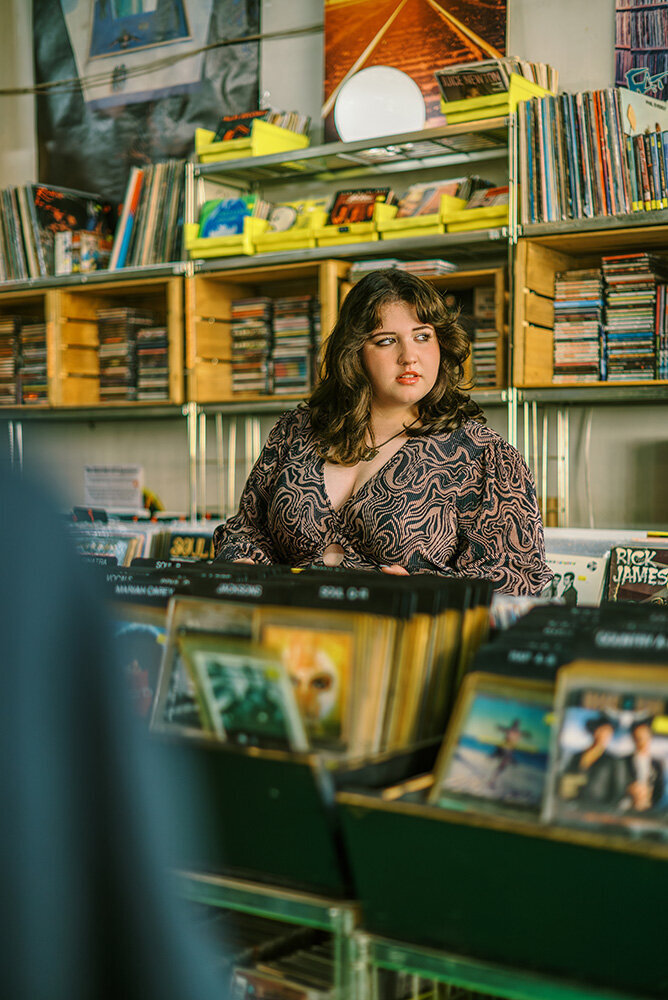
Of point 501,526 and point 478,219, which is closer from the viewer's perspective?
point 501,526

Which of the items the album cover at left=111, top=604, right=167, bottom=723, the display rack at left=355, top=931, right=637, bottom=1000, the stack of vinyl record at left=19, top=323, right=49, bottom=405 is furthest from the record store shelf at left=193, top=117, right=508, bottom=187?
the display rack at left=355, top=931, right=637, bottom=1000

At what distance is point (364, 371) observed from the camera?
214 cm

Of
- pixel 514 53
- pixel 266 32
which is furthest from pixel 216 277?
pixel 514 53

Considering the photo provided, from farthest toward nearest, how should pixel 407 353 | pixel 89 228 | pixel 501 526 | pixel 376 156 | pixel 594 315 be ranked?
pixel 89 228 → pixel 376 156 → pixel 594 315 → pixel 407 353 → pixel 501 526

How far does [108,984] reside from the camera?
1.98 feet

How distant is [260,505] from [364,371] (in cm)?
35

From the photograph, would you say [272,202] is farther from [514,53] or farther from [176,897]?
[176,897]

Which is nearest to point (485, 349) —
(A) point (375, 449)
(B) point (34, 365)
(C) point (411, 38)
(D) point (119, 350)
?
(C) point (411, 38)

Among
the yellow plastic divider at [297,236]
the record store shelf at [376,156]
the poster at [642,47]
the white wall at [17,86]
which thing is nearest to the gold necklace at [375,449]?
the record store shelf at [376,156]

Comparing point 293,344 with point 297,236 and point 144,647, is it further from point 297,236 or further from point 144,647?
point 144,647

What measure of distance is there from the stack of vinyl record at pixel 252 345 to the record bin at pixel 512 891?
9.94 feet

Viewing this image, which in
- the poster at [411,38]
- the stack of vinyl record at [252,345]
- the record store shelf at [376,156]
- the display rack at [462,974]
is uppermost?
the poster at [411,38]

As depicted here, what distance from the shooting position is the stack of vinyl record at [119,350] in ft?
13.3

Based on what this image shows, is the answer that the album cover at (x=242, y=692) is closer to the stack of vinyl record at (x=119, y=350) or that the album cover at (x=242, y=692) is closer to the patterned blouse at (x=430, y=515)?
the patterned blouse at (x=430, y=515)
